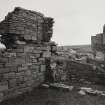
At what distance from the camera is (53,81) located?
355 inches

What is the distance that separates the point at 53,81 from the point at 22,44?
2.84 metres

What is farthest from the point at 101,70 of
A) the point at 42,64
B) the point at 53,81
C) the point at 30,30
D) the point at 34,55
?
the point at 30,30

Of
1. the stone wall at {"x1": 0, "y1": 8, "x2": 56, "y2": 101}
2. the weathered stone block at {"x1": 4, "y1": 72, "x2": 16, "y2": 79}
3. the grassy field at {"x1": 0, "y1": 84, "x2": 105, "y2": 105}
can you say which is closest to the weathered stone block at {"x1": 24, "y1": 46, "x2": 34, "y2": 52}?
the stone wall at {"x1": 0, "y1": 8, "x2": 56, "y2": 101}

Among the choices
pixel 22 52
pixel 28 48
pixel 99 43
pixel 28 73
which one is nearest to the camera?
pixel 22 52

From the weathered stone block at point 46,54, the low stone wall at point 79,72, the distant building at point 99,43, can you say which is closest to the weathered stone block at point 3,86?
the weathered stone block at point 46,54

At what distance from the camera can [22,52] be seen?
7574mm

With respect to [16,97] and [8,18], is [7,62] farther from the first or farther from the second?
[8,18]

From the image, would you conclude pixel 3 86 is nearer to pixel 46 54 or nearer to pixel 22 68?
pixel 22 68

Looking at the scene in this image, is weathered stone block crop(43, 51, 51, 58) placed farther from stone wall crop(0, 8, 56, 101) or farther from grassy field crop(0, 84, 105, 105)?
grassy field crop(0, 84, 105, 105)

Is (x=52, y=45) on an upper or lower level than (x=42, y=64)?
upper

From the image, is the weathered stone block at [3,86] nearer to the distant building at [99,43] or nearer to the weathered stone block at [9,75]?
the weathered stone block at [9,75]

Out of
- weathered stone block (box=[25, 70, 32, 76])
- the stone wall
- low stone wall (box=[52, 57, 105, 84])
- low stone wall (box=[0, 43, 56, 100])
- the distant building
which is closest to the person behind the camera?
low stone wall (box=[0, 43, 56, 100])

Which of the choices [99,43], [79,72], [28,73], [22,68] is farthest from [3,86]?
[99,43]

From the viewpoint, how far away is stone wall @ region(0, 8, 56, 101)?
6848mm
